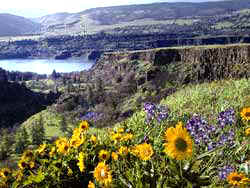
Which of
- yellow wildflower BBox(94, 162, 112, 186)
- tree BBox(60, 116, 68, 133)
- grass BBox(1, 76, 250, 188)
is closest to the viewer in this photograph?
yellow wildflower BBox(94, 162, 112, 186)

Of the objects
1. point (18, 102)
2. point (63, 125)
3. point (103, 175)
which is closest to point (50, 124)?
point (63, 125)

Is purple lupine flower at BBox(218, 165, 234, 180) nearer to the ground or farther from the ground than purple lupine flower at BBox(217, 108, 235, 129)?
nearer to the ground

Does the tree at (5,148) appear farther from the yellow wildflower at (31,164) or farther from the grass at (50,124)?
the yellow wildflower at (31,164)

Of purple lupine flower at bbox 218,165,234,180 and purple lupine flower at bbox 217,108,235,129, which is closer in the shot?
purple lupine flower at bbox 218,165,234,180

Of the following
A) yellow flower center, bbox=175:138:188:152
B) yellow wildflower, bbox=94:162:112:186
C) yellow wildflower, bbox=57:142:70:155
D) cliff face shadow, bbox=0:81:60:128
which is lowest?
cliff face shadow, bbox=0:81:60:128

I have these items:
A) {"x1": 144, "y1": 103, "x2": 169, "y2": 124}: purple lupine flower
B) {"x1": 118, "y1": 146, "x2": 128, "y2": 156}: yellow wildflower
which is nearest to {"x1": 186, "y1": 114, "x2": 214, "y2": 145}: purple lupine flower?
{"x1": 144, "y1": 103, "x2": 169, "y2": 124}: purple lupine flower

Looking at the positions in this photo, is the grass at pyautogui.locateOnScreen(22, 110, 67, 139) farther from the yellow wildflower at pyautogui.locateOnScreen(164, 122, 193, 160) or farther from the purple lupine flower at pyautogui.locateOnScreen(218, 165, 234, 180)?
the yellow wildflower at pyautogui.locateOnScreen(164, 122, 193, 160)

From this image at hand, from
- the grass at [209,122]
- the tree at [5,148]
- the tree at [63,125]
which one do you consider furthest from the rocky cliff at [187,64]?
the grass at [209,122]

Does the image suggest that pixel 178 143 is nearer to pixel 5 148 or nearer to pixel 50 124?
pixel 5 148
